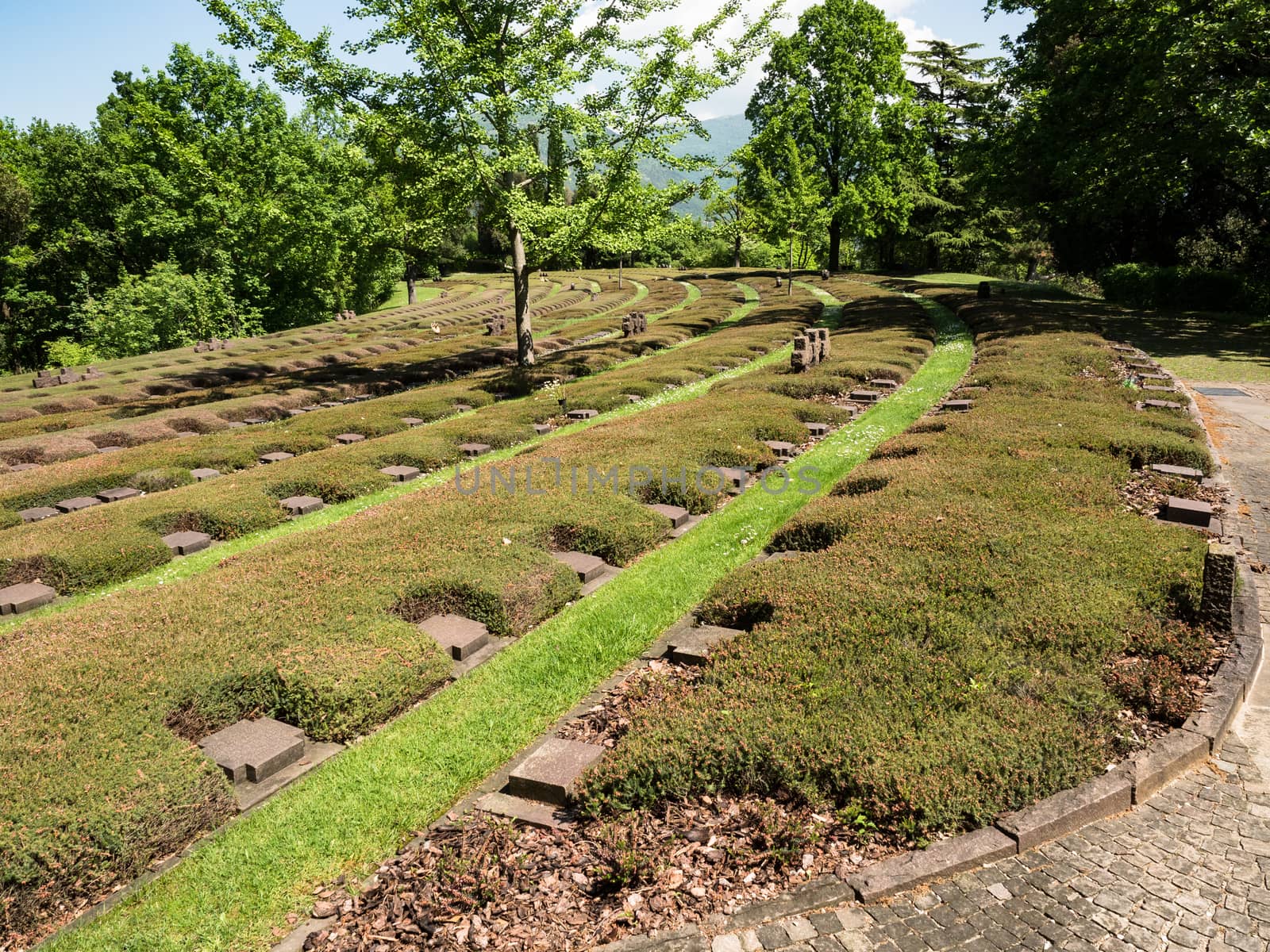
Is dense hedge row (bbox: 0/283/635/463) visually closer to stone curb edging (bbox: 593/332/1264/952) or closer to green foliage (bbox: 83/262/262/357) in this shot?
green foliage (bbox: 83/262/262/357)

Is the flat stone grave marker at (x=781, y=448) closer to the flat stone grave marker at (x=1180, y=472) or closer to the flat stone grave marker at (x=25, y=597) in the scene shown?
the flat stone grave marker at (x=1180, y=472)

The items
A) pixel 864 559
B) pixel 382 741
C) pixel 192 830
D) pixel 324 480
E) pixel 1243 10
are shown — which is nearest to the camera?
pixel 192 830

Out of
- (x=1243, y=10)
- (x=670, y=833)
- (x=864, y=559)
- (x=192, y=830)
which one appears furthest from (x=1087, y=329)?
(x=192, y=830)

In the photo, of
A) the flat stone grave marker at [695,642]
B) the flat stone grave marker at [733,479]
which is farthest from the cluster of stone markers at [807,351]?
the flat stone grave marker at [695,642]

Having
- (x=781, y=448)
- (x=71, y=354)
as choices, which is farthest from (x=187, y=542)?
(x=71, y=354)

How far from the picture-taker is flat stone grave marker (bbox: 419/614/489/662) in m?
6.76

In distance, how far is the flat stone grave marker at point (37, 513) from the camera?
11945 millimetres

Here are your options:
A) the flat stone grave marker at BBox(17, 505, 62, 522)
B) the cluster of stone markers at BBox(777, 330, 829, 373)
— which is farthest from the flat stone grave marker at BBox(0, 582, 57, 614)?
the cluster of stone markers at BBox(777, 330, 829, 373)

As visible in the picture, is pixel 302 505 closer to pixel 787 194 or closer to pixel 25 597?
pixel 25 597

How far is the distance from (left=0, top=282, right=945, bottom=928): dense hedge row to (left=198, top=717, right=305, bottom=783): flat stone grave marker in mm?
214

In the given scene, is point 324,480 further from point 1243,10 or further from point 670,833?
point 1243,10

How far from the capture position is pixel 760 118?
55.7m

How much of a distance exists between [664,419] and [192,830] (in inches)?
436

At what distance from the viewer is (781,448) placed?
13109 millimetres
